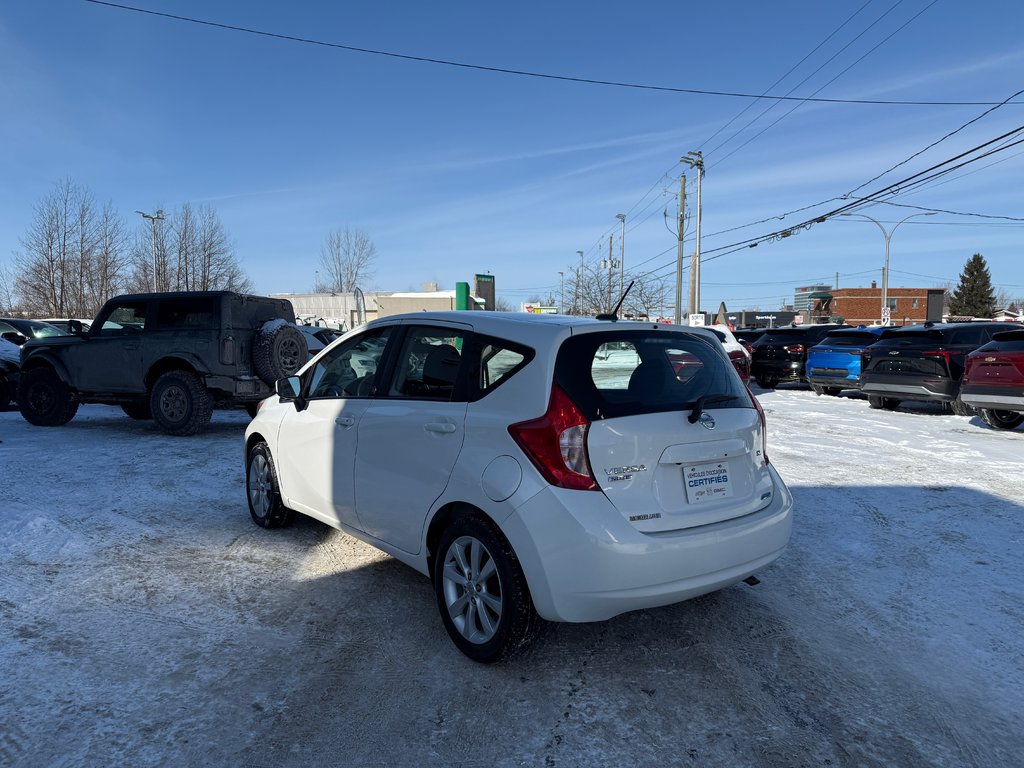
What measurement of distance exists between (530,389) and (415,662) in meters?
1.44

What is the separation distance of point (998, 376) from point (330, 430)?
31.3 ft

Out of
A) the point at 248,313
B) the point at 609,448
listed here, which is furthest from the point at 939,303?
the point at 609,448

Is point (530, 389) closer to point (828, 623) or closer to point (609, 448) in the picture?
point (609, 448)

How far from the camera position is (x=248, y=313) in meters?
9.16

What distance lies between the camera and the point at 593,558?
2.79 m

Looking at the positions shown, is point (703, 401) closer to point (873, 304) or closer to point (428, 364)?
point (428, 364)

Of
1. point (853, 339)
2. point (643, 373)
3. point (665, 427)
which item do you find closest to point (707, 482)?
point (665, 427)

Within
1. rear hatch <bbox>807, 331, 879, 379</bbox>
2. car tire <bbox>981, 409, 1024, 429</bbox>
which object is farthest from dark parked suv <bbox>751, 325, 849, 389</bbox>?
car tire <bbox>981, 409, 1024, 429</bbox>

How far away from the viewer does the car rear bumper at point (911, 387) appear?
1138cm

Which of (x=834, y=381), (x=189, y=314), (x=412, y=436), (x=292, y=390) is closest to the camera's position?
(x=412, y=436)

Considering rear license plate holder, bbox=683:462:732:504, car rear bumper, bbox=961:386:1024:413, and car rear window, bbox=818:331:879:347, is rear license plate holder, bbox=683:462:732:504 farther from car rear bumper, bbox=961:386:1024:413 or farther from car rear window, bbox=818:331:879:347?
car rear window, bbox=818:331:879:347

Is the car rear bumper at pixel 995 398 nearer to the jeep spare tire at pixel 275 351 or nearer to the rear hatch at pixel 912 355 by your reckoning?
the rear hatch at pixel 912 355

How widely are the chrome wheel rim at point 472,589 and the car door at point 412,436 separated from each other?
0.29m

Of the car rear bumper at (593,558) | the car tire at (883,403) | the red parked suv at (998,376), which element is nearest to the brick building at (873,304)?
the car tire at (883,403)
